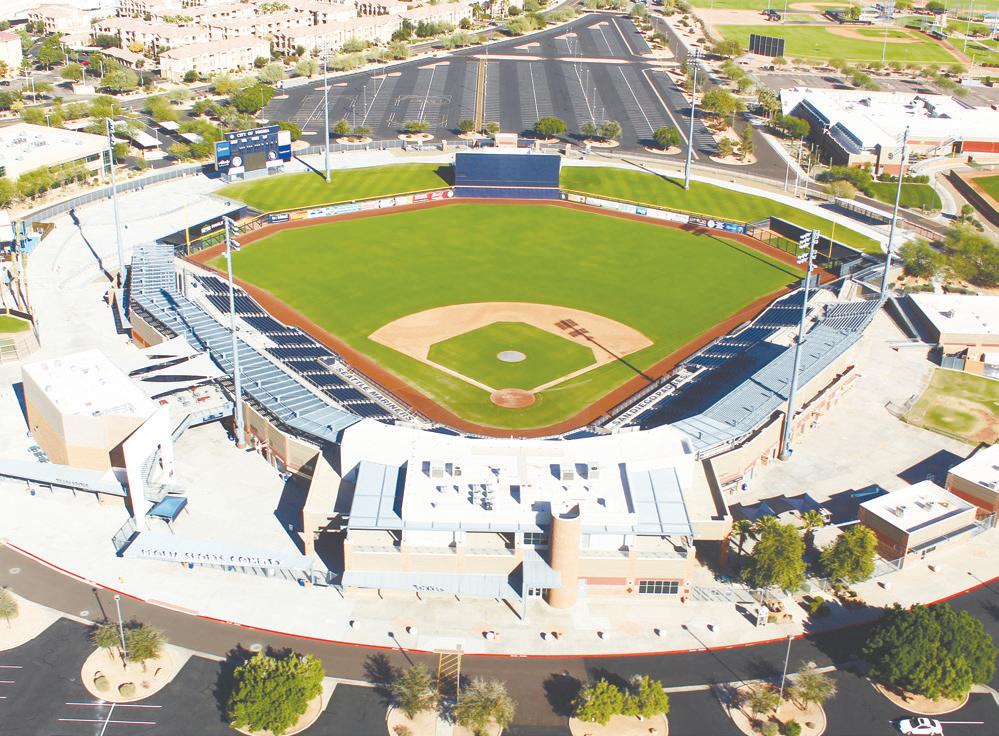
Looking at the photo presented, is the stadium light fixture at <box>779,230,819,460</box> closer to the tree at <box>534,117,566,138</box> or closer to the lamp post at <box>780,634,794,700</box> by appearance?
the lamp post at <box>780,634,794,700</box>

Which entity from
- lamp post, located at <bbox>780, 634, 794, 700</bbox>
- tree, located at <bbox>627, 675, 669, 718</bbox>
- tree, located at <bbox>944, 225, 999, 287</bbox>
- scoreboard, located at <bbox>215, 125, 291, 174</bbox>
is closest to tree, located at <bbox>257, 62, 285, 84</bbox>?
scoreboard, located at <bbox>215, 125, 291, 174</bbox>

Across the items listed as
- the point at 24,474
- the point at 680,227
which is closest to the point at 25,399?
the point at 24,474

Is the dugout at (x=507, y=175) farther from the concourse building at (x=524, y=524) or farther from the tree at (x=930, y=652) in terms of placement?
the tree at (x=930, y=652)

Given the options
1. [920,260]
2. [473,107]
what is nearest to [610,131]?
[473,107]

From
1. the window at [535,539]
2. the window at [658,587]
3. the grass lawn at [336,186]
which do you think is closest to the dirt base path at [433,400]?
the grass lawn at [336,186]

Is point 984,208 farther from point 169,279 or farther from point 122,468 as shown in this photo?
point 122,468

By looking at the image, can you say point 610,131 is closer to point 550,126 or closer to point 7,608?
point 550,126
